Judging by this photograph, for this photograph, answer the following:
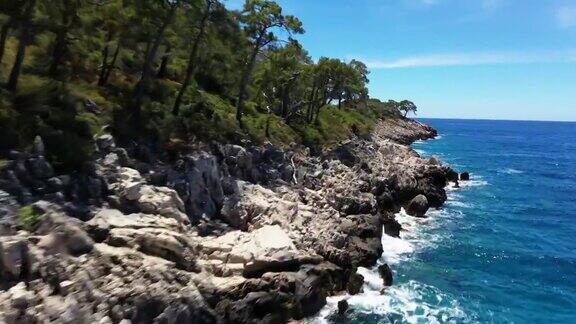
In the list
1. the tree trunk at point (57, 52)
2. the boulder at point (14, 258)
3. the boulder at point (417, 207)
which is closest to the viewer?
the boulder at point (14, 258)

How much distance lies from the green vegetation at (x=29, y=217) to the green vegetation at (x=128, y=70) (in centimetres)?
437

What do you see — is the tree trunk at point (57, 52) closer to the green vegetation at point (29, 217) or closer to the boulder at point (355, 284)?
the green vegetation at point (29, 217)

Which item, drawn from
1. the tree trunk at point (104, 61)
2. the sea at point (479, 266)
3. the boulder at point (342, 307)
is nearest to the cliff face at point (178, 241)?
the boulder at point (342, 307)

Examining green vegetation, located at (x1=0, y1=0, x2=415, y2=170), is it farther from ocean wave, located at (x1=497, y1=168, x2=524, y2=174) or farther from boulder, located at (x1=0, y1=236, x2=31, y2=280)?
ocean wave, located at (x1=497, y1=168, x2=524, y2=174)

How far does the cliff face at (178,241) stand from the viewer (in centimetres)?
1895

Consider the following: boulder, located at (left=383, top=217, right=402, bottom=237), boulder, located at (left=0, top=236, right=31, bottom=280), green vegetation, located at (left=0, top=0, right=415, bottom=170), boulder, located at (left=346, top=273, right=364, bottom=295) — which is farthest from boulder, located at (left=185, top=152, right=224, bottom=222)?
boulder, located at (left=383, top=217, right=402, bottom=237)

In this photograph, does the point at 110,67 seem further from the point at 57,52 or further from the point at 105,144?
the point at 105,144

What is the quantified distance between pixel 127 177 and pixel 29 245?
28.3 ft

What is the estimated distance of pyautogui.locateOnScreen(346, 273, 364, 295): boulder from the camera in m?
29.9

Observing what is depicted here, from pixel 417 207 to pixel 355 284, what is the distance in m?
23.7

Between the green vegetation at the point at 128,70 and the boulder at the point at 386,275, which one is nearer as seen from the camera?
the green vegetation at the point at 128,70

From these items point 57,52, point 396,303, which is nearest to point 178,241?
point 396,303

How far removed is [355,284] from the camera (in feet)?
98.7

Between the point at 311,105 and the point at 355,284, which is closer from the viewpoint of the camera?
the point at 355,284
